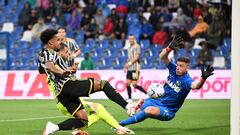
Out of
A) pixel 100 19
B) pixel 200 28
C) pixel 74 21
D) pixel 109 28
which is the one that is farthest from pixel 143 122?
pixel 74 21

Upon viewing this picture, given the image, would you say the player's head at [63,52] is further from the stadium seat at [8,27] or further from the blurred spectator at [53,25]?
the stadium seat at [8,27]

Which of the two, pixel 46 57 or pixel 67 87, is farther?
pixel 67 87

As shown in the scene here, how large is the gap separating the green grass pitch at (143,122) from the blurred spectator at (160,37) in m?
5.53

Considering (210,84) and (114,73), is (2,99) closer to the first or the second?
(114,73)

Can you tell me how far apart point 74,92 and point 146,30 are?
1596 cm

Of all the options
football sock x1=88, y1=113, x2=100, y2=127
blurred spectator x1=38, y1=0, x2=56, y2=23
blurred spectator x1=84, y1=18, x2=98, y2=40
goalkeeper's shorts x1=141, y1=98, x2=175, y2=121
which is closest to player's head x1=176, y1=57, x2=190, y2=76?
goalkeeper's shorts x1=141, y1=98, x2=175, y2=121

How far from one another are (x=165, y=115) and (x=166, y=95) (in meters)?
0.41

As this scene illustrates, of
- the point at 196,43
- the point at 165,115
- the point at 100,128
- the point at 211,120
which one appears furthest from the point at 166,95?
the point at 196,43

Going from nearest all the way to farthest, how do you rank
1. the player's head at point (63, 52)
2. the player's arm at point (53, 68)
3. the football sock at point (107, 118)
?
the player's arm at point (53, 68)
the football sock at point (107, 118)
the player's head at point (63, 52)

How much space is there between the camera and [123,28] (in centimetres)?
2595

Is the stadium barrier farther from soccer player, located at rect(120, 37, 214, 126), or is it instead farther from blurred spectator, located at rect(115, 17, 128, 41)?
soccer player, located at rect(120, 37, 214, 126)

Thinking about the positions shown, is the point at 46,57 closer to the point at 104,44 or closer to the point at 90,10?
the point at 104,44

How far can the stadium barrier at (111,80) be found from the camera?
74.7 feet

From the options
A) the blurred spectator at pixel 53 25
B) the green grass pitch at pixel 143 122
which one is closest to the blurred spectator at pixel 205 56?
the green grass pitch at pixel 143 122
